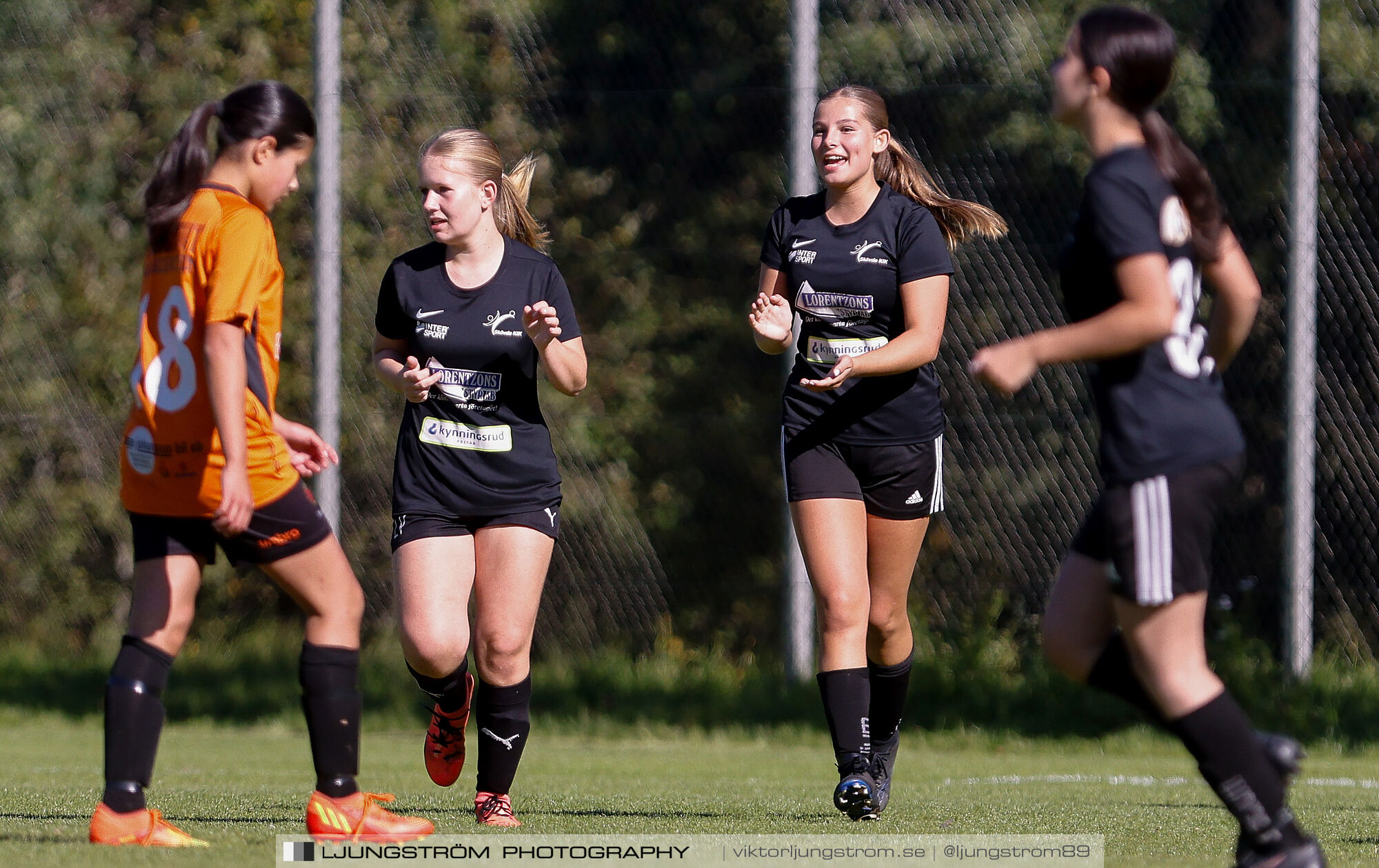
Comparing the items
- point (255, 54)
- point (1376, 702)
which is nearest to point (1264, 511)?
point (1376, 702)

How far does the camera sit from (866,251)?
16.7 feet

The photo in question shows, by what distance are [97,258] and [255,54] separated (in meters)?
1.76

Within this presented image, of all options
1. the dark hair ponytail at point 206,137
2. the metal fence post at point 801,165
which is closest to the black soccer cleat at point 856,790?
the dark hair ponytail at point 206,137

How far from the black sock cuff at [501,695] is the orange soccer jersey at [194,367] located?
121cm

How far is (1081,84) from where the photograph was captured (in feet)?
10.8

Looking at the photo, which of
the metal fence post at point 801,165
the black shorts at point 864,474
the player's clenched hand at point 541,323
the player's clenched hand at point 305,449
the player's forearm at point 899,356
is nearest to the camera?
the player's clenched hand at point 305,449

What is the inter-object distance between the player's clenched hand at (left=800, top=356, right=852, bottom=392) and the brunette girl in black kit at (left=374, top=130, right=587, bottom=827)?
26.4 inches

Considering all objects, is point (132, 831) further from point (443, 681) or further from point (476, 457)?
point (476, 457)

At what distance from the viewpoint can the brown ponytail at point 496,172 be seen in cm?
481

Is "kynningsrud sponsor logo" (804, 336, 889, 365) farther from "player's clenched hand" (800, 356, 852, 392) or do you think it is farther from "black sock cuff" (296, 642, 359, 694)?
"black sock cuff" (296, 642, 359, 694)

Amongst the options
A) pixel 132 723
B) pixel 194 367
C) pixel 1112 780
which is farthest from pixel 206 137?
pixel 1112 780

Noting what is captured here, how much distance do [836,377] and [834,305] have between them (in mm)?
489

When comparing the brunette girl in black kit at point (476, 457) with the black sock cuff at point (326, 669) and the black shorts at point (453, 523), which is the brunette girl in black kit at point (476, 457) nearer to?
the black shorts at point (453, 523)

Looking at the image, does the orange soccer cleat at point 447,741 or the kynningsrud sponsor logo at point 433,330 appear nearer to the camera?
the kynningsrud sponsor logo at point 433,330
